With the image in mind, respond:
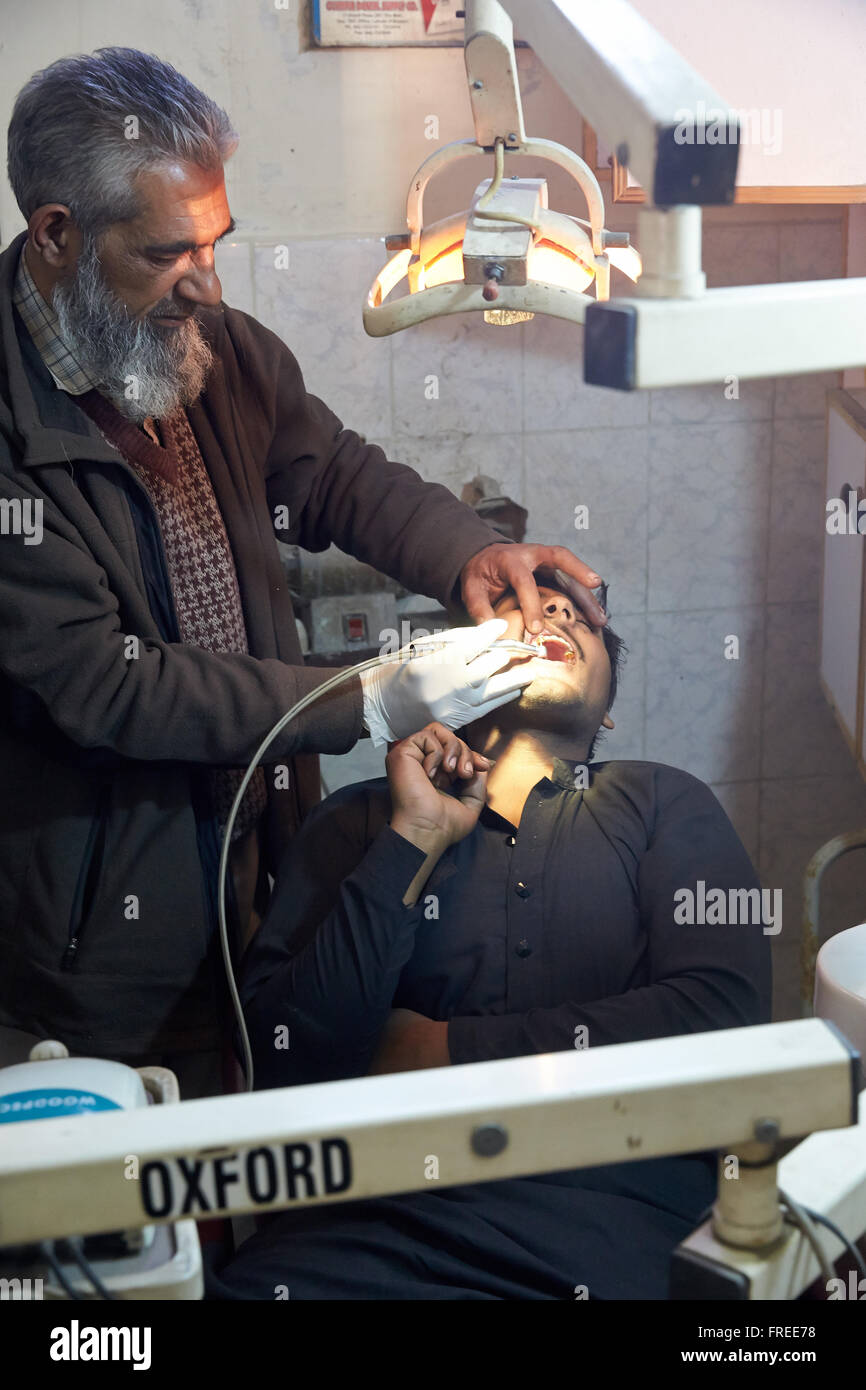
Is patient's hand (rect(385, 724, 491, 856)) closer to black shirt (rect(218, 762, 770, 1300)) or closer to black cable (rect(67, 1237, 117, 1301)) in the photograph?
black shirt (rect(218, 762, 770, 1300))

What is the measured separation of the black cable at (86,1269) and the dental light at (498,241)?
0.96 m

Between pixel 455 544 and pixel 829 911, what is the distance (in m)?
1.41

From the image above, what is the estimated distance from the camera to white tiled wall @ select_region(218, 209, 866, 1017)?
230 centimetres

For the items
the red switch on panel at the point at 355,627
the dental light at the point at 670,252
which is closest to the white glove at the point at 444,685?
the red switch on panel at the point at 355,627

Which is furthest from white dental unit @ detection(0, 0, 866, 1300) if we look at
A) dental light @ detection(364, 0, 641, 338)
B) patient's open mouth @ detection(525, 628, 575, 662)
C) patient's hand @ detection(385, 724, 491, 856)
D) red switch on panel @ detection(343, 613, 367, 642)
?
red switch on panel @ detection(343, 613, 367, 642)

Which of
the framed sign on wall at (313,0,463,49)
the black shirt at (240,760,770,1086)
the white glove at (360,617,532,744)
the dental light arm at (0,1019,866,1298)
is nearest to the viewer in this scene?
the dental light arm at (0,1019,866,1298)

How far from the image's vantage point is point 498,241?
129 centimetres

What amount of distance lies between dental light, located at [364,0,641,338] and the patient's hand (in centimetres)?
52

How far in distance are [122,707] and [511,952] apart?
0.56 metres

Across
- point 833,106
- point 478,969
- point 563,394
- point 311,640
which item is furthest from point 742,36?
point 478,969

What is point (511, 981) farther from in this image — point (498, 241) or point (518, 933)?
point (498, 241)

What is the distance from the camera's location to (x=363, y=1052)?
1.51m

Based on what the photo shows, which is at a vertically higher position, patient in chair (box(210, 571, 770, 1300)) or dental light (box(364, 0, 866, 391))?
dental light (box(364, 0, 866, 391))
